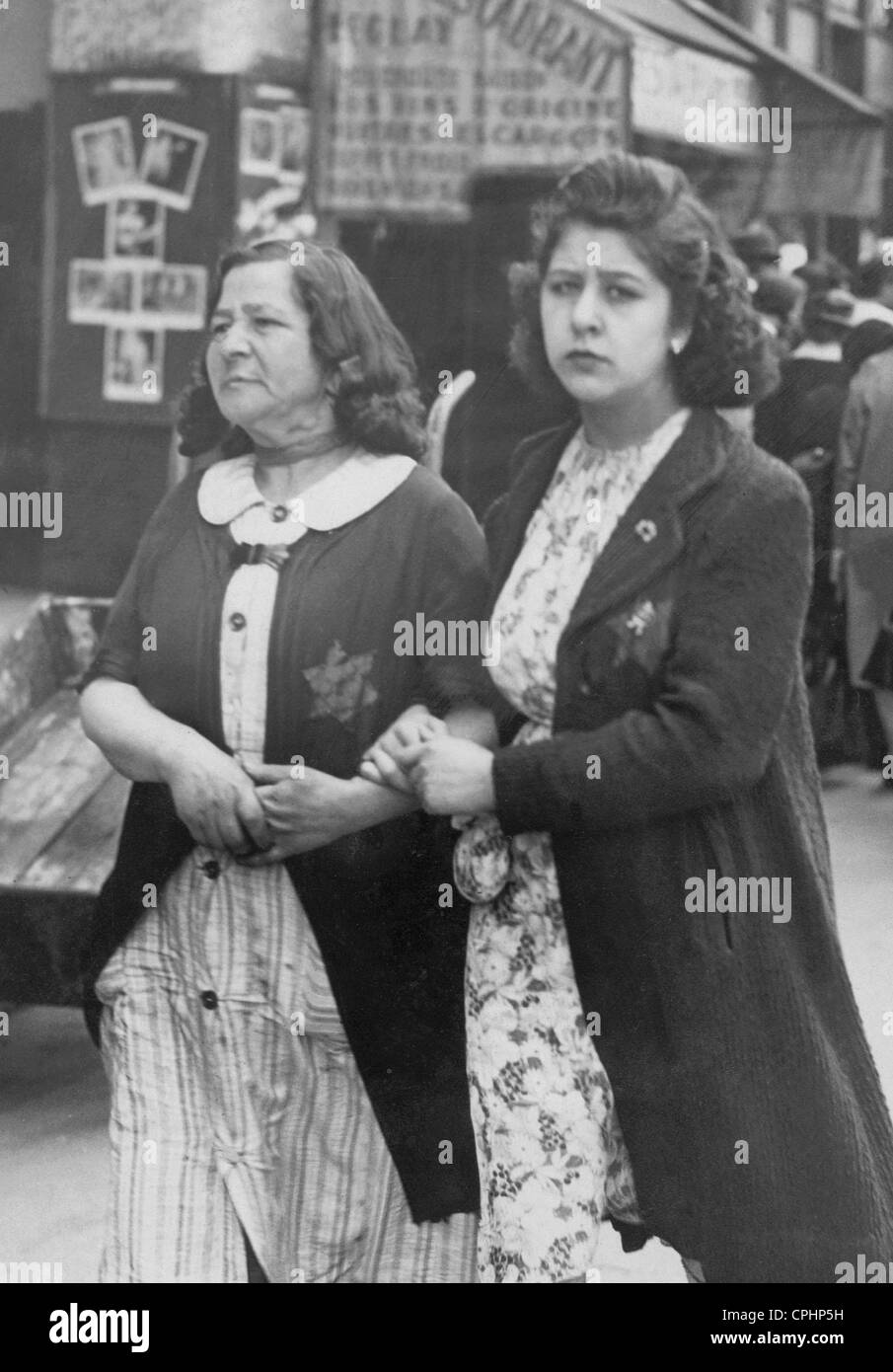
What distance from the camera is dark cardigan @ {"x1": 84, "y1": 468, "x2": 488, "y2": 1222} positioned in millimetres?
2682

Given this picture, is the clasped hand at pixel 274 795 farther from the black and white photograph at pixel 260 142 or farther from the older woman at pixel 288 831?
the black and white photograph at pixel 260 142

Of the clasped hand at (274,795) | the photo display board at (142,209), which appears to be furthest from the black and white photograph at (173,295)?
the clasped hand at (274,795)

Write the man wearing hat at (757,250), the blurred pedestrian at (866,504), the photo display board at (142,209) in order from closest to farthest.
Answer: the man wearing hat at (757,250) < the blurred pedestrian at (866,504) < the photo display board at (142,209)

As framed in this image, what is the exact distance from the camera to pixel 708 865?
2.53m

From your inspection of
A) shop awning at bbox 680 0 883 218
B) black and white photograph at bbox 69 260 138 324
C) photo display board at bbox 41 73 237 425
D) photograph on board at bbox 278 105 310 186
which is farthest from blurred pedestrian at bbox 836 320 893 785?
black and white photograph at bbox 69 260 138 324

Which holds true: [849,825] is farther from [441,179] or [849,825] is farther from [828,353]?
[441,179]

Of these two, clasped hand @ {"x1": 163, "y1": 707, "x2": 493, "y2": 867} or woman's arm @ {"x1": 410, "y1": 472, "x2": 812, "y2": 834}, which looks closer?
woman's arm @ {"x1": 410, "y1": 472, "x2": 812, "y2": 834}

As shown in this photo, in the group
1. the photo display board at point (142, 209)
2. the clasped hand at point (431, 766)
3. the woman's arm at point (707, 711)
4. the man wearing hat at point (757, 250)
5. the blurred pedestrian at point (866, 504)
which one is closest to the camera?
the woman's arm at point (707, 711)

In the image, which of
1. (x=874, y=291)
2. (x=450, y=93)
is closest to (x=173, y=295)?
(x=450, y=93)

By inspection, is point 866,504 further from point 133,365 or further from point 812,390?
point 133,365

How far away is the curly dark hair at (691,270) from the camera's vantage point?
2482 millimetres

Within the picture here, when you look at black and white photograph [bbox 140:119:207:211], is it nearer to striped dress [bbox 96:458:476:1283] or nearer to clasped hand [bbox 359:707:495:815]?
striped dress [bbox 96:458:476:1283]

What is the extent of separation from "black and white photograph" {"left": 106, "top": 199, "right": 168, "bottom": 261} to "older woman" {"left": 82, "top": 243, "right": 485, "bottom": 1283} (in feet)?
0.61
